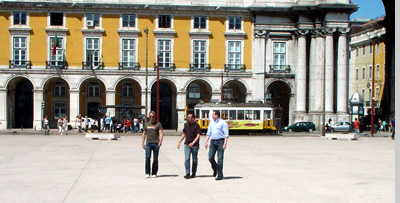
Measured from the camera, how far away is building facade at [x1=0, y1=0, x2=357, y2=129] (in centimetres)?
6191

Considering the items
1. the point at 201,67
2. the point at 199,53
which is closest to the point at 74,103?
the point at 201,67

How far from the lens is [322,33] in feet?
210

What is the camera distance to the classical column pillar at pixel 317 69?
63.7 meters

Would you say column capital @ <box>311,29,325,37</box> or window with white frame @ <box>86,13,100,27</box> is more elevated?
window with white frame @ <box>86,13,100,27</box>

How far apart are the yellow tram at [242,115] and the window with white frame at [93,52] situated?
13.3m

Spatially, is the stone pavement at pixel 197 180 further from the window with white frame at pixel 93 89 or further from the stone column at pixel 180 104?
the window with white frame at pixel 93 89

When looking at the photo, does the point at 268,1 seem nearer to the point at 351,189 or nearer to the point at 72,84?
the point at 72,84

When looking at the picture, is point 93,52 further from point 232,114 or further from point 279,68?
point 279,68

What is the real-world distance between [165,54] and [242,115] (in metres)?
12.7

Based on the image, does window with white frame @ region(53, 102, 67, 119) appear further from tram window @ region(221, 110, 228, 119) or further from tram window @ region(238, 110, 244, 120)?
tram window @ region(238, 110, 244, 120)

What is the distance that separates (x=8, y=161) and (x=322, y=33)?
46.1 metres

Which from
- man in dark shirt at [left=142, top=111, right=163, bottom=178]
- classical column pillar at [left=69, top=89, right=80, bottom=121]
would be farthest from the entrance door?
man in dark shirt at [left=142, top=111, right=163, bottom=178]

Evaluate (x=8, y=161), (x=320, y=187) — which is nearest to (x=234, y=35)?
(x=8, y=161)

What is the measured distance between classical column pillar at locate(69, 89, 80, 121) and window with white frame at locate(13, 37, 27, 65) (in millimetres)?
5531
